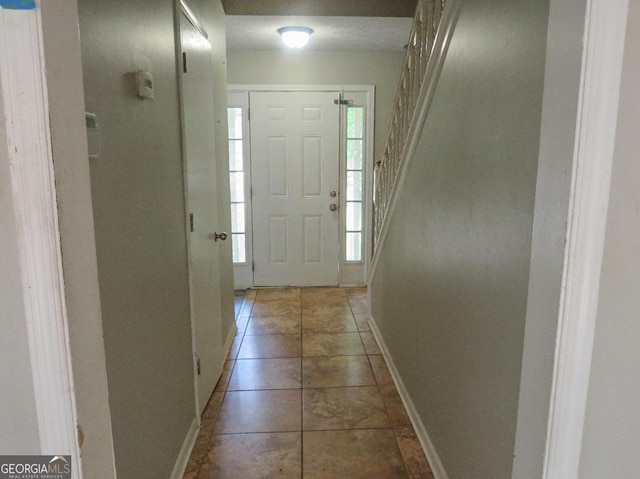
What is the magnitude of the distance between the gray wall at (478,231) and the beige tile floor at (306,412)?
25cm

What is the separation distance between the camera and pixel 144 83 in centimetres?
146

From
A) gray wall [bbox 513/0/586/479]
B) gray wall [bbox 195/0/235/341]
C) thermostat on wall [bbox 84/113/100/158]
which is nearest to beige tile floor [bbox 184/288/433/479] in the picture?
gray wall [bbox 195/0/235/341]

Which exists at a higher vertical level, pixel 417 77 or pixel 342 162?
pixel 417 77

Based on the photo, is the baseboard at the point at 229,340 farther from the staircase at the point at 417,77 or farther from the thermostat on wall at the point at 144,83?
the thermostat on wall at the point at 144,83

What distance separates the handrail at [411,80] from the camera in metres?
2.08

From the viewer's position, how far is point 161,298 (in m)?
1.68

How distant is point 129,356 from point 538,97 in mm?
1317

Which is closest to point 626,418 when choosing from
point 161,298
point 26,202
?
point 26,202

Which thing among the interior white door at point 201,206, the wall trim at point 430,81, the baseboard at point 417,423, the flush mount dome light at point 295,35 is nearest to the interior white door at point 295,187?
the flush mount dome light at point 295,35


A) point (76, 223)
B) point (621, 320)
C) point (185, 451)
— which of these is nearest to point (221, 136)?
point (185, 451)

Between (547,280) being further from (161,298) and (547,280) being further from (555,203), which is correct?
(161,298)

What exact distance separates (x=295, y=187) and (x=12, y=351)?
13.3 feet

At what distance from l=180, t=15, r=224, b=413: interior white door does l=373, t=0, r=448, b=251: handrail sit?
3.57ft

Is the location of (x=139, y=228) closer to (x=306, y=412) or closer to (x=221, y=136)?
(x=306, y=412)
